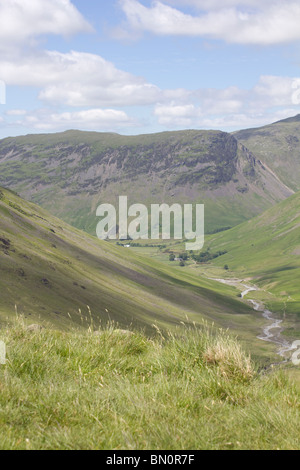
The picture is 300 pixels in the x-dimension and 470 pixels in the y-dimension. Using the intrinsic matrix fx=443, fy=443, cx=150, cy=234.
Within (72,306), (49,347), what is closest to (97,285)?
(72,306)

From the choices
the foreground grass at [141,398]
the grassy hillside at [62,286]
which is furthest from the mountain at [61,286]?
the foreground grass at [141,398]

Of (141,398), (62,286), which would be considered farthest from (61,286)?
(141,398)

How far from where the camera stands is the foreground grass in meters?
6.48

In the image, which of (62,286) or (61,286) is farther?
(62,286)

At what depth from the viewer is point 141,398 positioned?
24.8 ft

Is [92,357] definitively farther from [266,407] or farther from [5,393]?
[266,407]

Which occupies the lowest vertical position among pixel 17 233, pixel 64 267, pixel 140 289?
pixel 140 289

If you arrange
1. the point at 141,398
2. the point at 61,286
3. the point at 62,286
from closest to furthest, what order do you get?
the point at 141,398, the point at 61,286, the point at 62,286

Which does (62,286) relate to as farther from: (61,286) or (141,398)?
(141,398)

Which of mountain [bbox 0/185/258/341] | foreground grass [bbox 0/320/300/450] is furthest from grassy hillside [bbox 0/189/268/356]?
foreground grass [bbox 0/320/300/450]

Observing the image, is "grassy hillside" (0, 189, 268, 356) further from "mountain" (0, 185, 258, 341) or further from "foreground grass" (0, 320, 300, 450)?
"foreground grass" (0, 320, 300, 450)

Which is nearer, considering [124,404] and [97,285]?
[124,404]

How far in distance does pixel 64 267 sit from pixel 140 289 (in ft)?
163

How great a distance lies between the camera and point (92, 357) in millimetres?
10031
